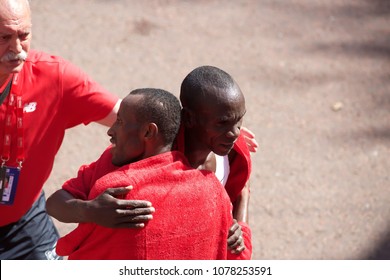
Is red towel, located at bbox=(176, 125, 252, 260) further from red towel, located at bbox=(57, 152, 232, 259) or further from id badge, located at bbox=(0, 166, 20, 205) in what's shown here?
id badge, located at bbox=(0, 166, 20, 205)

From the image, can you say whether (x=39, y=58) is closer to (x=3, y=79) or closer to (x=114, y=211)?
(x=3, y=79)

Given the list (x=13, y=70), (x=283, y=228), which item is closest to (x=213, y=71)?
(x=13, y=70)

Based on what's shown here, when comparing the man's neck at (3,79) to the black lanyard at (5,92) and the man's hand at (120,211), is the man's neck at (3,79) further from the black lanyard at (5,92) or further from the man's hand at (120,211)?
the man's hand at (120,211)

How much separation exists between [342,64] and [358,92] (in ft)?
1.43

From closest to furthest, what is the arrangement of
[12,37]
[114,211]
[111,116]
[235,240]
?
[114,211] < [235,240] < [12,37] < [111,116]

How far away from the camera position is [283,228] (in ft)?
17.3

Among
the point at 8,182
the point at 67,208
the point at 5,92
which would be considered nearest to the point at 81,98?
the point at 5,92

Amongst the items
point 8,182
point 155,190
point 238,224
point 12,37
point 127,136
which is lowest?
point 8,182

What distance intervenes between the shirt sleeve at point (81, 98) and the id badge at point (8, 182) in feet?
1.07

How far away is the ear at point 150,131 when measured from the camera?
7.77 ft

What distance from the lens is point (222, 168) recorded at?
9.16ft

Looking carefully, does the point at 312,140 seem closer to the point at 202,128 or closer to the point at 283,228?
the point at 283,228

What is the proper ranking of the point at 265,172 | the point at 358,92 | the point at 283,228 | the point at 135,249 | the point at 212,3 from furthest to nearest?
the point at 212,3
the point at 358,92
the point at 265,172
the point at 283,228
the point at 135,249

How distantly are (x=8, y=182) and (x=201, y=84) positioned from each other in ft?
4.04
